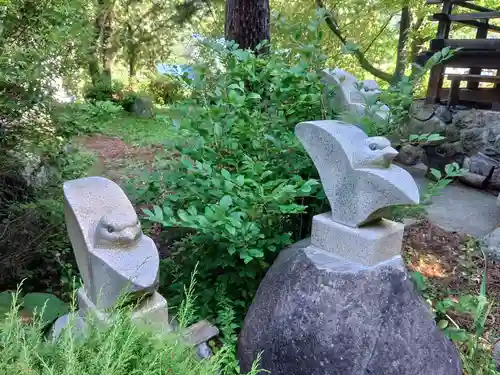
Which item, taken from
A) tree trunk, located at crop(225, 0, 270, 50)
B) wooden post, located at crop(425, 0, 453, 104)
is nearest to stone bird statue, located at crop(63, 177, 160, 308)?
tree trunk, located at crop(225, 0, 270, 50)

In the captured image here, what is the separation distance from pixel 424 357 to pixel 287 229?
42.7 inches

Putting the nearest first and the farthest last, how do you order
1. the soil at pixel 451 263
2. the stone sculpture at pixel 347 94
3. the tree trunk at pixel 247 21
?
the stone sculpture at pixel 347 94, the soil at pixel 451 263, the tree trunk at pixel 247 21

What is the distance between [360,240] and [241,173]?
32.0 inches

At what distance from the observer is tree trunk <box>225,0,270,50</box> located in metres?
4.20

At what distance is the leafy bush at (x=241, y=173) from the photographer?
2.30 metres

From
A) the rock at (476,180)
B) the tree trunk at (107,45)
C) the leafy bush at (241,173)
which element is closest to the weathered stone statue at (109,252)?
the leafy bush at (241,173)

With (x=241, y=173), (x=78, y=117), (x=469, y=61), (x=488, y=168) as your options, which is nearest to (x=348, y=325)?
(x=241, y=173)

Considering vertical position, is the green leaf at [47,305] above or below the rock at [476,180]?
above

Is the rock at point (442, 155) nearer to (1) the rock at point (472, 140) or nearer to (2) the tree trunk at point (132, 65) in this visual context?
(1) the rock at point (472, 140)

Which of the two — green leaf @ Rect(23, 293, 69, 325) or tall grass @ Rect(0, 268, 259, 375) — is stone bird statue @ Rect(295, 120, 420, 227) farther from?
green leaf @ Rect(23, 293, 69, 325)

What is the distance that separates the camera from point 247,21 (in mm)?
4219

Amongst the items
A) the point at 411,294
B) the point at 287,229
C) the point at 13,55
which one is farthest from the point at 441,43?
the point at 13,55

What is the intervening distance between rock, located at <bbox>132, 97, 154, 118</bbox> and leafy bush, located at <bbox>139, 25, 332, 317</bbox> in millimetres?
8923

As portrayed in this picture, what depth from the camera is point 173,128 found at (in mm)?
2783
